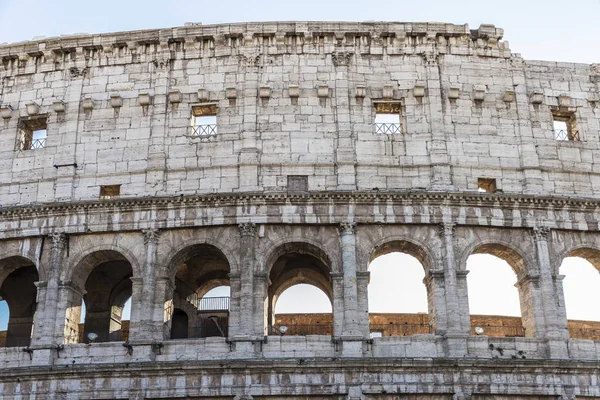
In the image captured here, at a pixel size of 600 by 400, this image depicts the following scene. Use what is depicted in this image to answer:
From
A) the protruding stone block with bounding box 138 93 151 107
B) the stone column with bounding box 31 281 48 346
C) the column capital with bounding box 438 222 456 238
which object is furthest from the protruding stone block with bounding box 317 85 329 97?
the stone column with bounding box 31 281 48 346

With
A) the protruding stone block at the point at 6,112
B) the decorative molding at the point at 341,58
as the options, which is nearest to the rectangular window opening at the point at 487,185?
the decorative molding at the point at 341,58

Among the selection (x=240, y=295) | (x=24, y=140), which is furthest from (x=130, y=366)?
(x=24, y=140)

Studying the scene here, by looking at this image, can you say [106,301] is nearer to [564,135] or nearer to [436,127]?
[436,127]

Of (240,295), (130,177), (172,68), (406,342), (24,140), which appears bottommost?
(406,342)

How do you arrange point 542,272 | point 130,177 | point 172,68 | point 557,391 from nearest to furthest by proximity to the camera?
point 557,391, point 542,272, point 130,177, point 172,68

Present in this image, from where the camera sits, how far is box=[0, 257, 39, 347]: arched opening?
25.4 meters

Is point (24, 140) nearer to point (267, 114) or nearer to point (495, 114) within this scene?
point (267, 114)

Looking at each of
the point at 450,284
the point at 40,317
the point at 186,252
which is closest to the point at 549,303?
the point at 450,284

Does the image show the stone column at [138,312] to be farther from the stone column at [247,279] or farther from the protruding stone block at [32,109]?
the protruding stone block at [32,109]

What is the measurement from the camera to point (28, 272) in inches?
1024

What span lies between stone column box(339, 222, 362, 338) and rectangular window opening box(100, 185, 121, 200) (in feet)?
22.4

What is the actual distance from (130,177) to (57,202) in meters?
2.20

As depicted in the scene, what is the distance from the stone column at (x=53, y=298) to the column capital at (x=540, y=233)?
13.3 metres

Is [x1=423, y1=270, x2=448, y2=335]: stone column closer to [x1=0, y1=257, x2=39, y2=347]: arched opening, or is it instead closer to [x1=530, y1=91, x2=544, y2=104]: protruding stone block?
[x1=530, y1=91, x2=544, y2=104]: protruding stone block
